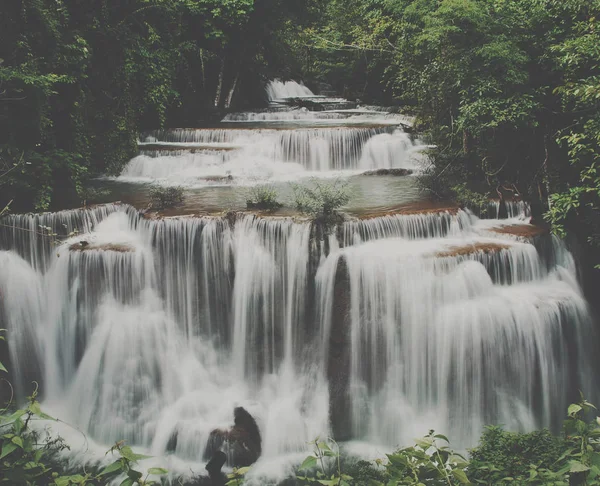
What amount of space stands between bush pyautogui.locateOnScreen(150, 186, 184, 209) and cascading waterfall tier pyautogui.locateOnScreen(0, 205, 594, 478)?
824 millimetres

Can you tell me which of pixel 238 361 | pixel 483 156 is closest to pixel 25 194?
pixel 238 361

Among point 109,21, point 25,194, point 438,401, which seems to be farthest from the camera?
point 109,21

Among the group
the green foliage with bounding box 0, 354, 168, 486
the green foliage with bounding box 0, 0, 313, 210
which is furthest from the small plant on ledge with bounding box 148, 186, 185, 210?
the green foliage with bounding box 0, 354, 168, 486

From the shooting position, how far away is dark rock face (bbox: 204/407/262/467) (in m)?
7.28

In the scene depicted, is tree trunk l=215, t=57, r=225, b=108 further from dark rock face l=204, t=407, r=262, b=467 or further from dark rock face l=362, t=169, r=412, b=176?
dark rock face l=204, t=407, r=262, b=467

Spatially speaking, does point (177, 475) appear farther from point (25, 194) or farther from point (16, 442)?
point (25, 194)

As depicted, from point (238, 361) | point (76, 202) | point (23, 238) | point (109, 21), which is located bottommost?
point (238, 361)

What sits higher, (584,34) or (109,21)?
(109,21)

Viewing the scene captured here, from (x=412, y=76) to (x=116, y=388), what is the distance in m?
10.6

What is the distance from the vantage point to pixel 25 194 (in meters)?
9.30

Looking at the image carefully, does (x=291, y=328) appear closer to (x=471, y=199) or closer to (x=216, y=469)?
(x=216, y=469)

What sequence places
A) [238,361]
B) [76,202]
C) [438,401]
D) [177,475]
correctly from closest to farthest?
[177,475]
[438,401]
[238,361]
[76,202]

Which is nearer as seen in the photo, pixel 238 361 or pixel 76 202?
pixel 238 361

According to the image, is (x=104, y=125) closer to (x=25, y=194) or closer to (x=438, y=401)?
(x=25, y=194)
